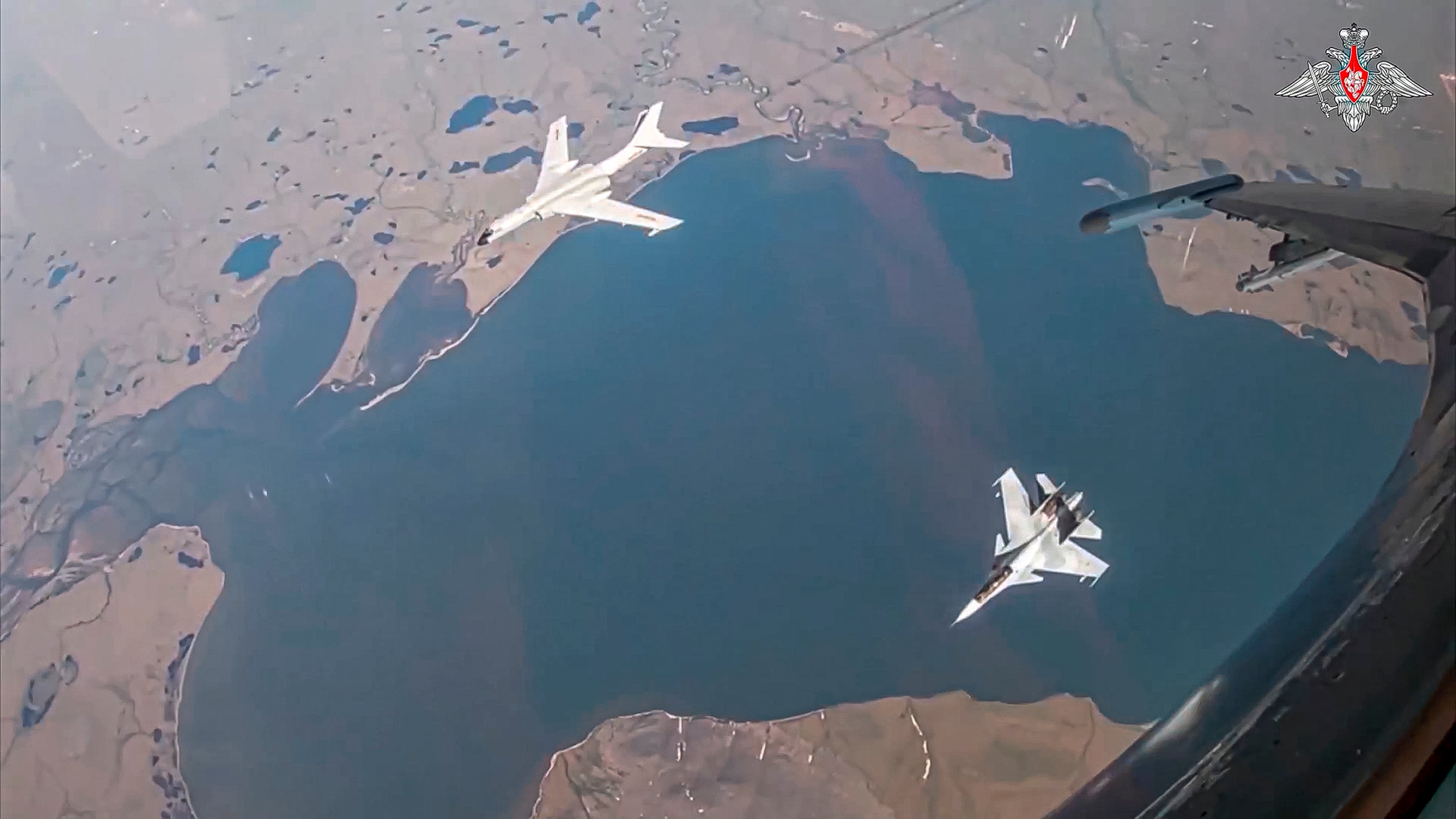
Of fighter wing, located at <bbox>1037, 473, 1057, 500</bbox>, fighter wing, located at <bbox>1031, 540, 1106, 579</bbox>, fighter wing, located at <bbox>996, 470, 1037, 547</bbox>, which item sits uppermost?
fighter wing, located at <bbox>1037, 473, 1057, 500</bbox>

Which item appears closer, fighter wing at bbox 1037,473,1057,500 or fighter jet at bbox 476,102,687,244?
fighter wing at bbox 1037,473,1057,500

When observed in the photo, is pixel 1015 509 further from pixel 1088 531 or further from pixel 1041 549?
pixel 1088 531

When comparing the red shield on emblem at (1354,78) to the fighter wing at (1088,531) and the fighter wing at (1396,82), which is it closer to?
the fighter wing at (1396,82)

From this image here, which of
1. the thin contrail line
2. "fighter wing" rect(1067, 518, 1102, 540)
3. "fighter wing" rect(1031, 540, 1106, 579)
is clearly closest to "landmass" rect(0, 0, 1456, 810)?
the thin contrail line

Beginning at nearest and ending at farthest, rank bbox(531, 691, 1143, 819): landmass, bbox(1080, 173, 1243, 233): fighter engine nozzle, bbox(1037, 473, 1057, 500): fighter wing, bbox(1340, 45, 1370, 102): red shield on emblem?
bbox(1080, 173, 1243, 233): fighter engine nozzle, bbox(531, 691, 1143, 819): landmass, bbox(1037, 473, 1057, 500): fighter wing, bbox(1340, 45, 1370, 102): red shield on emblem

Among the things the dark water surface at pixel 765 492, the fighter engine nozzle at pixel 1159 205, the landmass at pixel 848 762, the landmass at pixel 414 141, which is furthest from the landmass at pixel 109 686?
the fighter engine nozzle at pixel 1159 205

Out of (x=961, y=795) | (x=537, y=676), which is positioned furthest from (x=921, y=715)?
(x=537, y=676)

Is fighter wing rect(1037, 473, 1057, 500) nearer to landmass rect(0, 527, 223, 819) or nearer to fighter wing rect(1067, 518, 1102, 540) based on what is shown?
fighter wing rect(1067, 518, 1102, 540)

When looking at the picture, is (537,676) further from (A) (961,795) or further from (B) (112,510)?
(B) (112,510)
